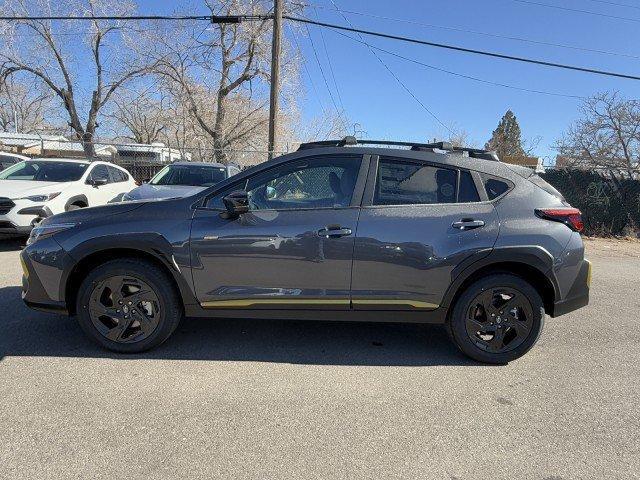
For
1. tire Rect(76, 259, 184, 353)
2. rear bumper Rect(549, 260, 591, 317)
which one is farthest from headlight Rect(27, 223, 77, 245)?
rear bumper Rect(549, 260, 591, 317)

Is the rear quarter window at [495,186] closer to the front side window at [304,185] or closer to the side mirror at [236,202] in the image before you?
the front side window at [304,185]

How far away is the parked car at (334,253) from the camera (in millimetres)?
3439

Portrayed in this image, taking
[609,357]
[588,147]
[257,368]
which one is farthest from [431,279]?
[588,147]

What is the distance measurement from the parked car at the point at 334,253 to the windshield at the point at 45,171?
5.24 meters

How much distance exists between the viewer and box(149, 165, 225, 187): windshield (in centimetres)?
845

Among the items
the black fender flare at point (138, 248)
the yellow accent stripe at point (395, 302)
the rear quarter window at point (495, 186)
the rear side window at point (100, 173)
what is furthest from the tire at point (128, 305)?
the rear side window at point (100, 173)

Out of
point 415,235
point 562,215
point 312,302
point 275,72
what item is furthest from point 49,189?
point 275,72

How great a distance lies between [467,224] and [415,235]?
43 cm

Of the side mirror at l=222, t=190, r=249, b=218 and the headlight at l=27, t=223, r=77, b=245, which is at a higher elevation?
the side mirror at l=222, t=190, r=249, b=218

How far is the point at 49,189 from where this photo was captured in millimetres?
7422

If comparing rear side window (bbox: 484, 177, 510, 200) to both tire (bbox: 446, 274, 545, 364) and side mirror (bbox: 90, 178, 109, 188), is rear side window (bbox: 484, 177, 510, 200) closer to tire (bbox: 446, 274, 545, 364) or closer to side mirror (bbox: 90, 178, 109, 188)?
tire (bbox: 446, 274, 545, 364)

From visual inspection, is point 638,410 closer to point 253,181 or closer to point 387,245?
point 387,245

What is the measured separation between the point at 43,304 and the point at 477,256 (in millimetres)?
3513

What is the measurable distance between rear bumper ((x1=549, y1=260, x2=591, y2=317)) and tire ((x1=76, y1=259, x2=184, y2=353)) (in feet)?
10.3
